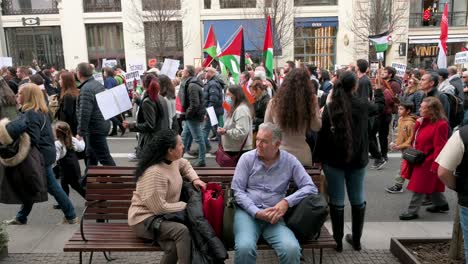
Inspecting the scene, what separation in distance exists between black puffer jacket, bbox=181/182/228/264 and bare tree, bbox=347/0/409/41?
25540mm

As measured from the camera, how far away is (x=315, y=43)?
31859mm

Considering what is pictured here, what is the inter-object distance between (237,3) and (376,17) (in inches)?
411

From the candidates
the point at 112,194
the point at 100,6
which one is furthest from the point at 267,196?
the point at 100,6

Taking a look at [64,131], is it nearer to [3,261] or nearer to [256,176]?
[3,261]

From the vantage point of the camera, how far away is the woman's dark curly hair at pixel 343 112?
3.79m

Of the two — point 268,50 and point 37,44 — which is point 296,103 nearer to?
point 268,50

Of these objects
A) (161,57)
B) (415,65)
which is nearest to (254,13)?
(161,57)

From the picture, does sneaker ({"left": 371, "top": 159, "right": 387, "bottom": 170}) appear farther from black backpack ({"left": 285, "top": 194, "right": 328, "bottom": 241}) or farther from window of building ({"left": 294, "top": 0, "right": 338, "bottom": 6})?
window of building ({"left": 294, "top": 0, "right": 338, "bottom": 6})

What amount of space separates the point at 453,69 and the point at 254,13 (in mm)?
22854

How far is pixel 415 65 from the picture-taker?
31125mm

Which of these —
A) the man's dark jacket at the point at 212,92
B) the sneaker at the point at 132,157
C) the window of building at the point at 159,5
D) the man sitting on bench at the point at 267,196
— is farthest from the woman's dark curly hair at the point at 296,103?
the window of building at the point at 159,5

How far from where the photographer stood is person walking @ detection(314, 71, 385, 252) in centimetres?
381

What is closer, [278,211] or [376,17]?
[278,211]

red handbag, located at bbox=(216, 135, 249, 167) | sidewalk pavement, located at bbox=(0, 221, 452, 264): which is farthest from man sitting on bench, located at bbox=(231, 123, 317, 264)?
red handbag, located at bbox=(216, 135, 249, 167)
